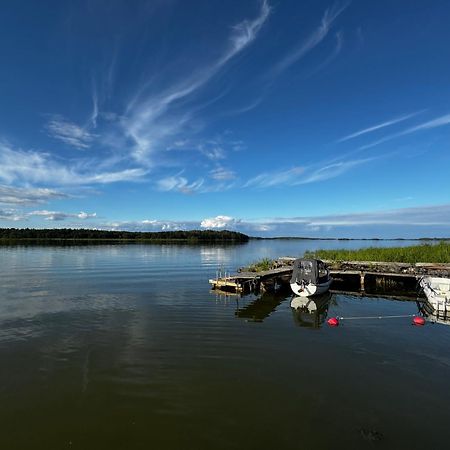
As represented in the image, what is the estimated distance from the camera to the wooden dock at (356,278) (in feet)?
95.7

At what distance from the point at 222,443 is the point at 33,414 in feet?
17.3

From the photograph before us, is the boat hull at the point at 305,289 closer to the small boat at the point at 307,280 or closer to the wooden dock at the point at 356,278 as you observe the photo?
the small boat at the point at 307,280

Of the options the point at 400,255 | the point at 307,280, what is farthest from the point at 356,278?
the point at 307,280

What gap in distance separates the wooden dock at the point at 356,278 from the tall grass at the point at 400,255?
323 cm

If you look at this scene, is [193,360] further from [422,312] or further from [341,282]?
[341,282]

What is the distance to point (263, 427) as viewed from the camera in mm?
9109

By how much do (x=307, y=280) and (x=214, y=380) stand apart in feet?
54.5

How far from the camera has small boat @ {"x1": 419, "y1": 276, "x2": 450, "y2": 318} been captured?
2177 centimetres

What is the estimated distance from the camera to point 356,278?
121 feet

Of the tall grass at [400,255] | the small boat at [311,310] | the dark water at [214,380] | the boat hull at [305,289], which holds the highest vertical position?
the tall grass at [400,255]

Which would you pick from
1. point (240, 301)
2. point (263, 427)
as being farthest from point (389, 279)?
point (263, 427)

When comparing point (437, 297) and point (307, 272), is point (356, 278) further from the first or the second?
point (437, 297)

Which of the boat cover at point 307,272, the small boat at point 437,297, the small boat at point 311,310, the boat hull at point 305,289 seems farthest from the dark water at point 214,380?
the boat cover at point 307,272

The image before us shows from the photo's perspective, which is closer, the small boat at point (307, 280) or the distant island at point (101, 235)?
the small boat at point (307, 280)
